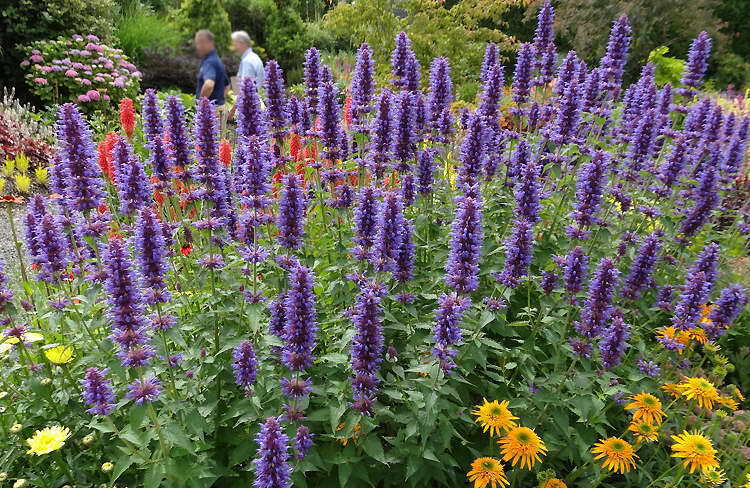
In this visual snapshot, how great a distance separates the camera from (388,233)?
2.99m

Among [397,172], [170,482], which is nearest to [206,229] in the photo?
[170,482]

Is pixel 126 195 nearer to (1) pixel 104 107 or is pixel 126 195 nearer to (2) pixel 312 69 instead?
(2) pixel 312 69

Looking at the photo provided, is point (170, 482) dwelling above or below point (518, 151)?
below

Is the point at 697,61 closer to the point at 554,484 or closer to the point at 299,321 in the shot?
the point at 554,484

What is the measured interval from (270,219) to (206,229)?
0.38 metres

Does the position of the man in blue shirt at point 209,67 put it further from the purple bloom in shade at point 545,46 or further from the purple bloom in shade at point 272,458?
the purple bloom in shade at point 272,458

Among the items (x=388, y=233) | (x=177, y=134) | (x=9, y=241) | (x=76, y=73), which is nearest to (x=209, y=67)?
(x=76, y=73)

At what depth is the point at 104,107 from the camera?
12.3 metres

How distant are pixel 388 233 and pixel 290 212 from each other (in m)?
0.57

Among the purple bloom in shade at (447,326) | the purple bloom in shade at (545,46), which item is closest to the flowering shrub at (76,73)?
the purple bloom in shade at (545,46)

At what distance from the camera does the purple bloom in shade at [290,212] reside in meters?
3.09

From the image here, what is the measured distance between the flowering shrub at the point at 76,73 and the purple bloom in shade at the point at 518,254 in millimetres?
10994

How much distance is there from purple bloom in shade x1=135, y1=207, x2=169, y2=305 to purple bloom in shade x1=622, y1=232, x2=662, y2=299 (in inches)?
109

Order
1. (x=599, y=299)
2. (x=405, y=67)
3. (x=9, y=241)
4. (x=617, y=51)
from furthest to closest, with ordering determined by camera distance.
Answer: (x=9, y=241)
(x=617, y=51)
(x=405, y=67)
(x=599, y=299)
